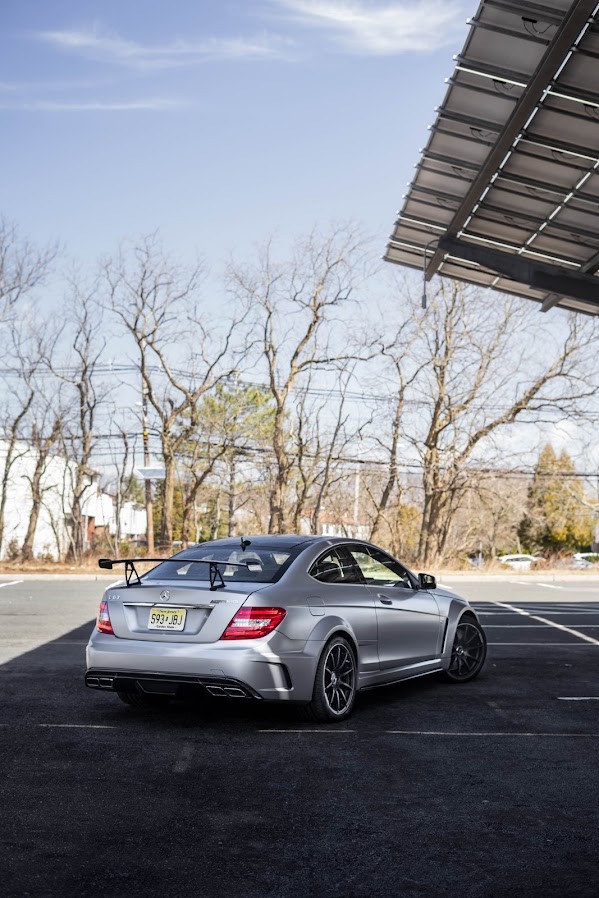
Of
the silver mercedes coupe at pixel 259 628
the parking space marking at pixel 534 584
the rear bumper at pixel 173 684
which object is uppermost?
the silver mercedes coupe at pixel 259 628

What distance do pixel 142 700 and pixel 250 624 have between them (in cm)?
173

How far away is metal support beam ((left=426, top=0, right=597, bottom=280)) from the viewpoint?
8875 millimetres

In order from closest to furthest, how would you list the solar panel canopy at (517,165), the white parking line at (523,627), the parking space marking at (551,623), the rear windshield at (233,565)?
the rear windshield at (233,565) < the solar panel canopy at (517,165) < the parking space marking at (551,623) < the white parking line at (523,627)

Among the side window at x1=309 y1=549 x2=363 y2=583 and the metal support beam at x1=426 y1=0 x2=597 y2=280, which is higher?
the metal support beam at x1=426 y1=0 x2=597 y2=280

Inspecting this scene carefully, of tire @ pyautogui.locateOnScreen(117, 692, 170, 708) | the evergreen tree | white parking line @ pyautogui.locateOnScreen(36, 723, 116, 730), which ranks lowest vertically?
white parking line @ pyautogui.locateOnScreen(36, 723, 116, 730)

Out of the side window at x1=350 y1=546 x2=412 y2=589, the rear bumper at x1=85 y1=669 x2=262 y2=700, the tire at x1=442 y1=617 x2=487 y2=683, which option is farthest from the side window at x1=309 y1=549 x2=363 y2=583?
the tire at x1=442 y1=617 x2=487 y2=683

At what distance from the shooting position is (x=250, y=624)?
295 inches

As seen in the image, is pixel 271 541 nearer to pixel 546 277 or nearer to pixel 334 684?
pixel 334 684

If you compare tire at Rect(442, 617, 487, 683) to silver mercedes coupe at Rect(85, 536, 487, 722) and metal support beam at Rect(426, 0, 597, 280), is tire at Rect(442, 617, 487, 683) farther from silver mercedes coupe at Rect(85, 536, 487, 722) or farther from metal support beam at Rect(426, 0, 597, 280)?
metal support beam at Rect(426, 0, 597, 280)

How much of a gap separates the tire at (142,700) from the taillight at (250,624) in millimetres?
1323

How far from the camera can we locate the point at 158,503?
76.3 meters

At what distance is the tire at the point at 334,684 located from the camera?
307 inches

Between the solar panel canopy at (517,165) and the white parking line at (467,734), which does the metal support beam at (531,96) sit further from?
the white parking line at (467,734)

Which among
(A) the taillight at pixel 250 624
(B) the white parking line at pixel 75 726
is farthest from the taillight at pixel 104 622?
(A) the taillight at pixel 250 624
